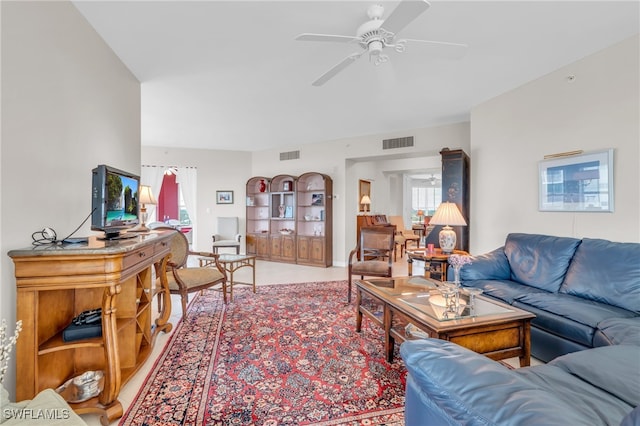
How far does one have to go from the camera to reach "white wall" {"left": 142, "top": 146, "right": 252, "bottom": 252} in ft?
22.6

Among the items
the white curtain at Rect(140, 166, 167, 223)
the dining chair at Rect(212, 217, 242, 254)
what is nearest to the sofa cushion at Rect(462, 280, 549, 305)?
the dining chair at Rect(212, 217, 242, 254)

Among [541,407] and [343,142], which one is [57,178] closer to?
[541,407]

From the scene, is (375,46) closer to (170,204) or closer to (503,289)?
(503,289)

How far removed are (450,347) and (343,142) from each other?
544cm

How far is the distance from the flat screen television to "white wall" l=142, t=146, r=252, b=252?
4744 mm

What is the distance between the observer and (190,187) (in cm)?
698

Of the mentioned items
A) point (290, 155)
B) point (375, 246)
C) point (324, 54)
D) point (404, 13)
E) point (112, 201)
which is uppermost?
point (324, 54)

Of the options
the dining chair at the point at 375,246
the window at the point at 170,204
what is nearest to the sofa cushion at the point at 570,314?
the dining chair at the point at 375,246

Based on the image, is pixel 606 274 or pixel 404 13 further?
pixel 606 274

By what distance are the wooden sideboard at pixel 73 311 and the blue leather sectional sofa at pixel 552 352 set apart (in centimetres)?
158

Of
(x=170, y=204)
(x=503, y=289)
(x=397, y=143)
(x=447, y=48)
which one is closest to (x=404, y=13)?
(x=447, y=48)

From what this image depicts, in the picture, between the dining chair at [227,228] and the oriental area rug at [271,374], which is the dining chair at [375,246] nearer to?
the oriental area rug at [271,374]

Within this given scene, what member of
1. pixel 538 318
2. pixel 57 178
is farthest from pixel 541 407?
pixel 57 178

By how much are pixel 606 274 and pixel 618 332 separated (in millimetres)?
718
